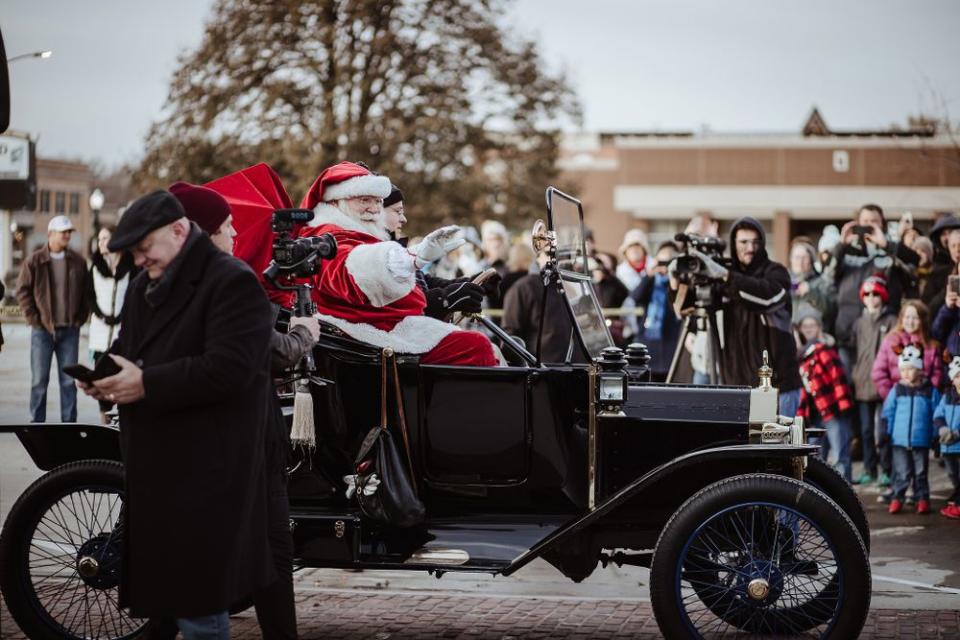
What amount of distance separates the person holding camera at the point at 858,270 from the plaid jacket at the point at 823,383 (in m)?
0.54

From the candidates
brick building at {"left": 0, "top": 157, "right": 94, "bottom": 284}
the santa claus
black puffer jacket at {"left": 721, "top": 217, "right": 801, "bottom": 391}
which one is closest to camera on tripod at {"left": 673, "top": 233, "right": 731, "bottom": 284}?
black puffer jacket at {"left": 721, "top": 217, "right": 801, "bottom": 391}

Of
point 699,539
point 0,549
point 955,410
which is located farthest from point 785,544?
point 955,410

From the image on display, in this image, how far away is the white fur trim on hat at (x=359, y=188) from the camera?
18.7 feet

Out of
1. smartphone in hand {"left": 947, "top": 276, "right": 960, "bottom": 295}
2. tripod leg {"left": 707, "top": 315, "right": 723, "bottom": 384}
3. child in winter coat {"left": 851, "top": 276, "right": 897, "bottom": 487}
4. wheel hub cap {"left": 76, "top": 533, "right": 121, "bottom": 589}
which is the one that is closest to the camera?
wheel hub cap {"left": 76, "top": 533, "right": 121, "bottom": 589}

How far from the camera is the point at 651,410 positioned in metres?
5.29

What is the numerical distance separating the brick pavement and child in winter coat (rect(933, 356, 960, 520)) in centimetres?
289

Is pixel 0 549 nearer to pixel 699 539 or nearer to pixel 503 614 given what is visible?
pixel 503 614

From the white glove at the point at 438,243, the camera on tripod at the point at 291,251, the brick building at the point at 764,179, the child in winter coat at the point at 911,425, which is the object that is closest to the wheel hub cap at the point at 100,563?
the camera on tripod at the point at 291,251

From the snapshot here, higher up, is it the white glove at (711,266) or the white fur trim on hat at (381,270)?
the white glove at (711,266)

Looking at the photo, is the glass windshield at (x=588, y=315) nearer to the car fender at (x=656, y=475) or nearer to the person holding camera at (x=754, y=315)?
the car fender at (x=656, y=475)

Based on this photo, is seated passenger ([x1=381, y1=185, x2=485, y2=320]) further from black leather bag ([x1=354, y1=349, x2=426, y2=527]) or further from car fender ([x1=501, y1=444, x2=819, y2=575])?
car fender ([x1=501, y1=444, x2=819, y2=575])

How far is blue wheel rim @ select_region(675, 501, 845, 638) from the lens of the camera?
490cm

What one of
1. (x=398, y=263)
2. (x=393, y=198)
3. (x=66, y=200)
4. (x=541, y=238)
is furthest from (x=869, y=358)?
(x=66, y=200)

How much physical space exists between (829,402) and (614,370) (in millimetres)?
5126
